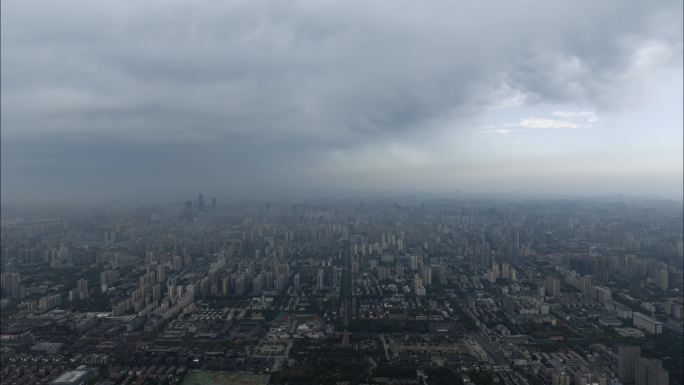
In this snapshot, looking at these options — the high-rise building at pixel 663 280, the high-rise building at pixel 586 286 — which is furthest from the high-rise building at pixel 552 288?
the high-rise building at pixel 663 280

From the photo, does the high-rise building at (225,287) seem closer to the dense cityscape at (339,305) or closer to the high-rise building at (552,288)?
the dense cityscape at (339,305)

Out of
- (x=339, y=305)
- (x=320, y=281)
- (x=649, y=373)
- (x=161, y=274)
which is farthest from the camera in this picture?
(x=161, y=274)

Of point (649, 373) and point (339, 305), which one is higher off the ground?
point (649, 373)

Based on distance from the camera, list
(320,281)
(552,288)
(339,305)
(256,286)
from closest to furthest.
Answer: (339,305) → (552,288) → (256,286) → (320,281)

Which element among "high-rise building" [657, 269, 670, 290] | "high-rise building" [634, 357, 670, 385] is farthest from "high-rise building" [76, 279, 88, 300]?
"high-rise building" [657, 269, 670, 290]

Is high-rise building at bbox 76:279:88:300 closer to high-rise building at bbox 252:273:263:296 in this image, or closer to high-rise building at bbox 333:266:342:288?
high-rise building at bbox 252:273:263:296

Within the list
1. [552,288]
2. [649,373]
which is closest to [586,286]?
[552,288]

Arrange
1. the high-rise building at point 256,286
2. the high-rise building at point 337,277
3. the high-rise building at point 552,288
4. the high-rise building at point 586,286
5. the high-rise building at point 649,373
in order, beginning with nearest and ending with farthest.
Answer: the high-rise building at point 649,373 → the high-rise building at point 586,286 → the high-rise building at point 552,288 → the high-rise building at point 256,286 → the high-rise building at point 337,277

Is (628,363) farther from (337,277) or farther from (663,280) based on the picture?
(337,277)
